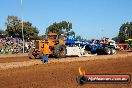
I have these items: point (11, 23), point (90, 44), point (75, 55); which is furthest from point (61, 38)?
point (11, 23)

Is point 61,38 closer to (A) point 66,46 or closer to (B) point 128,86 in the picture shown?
(A) point 66,46

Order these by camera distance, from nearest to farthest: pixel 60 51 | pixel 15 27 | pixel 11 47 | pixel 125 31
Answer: pixel 60 51 → pixel 11 47 → pixel 15 27 → pixel 125 31

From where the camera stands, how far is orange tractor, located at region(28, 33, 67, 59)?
29523mm

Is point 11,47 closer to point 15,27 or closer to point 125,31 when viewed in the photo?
point 15,27

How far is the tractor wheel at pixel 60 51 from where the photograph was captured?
29.4 m

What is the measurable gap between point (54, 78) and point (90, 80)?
7498 millimetres

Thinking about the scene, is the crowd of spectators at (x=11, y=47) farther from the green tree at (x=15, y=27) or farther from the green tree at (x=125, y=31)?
the green tree at (x=125, y=31)

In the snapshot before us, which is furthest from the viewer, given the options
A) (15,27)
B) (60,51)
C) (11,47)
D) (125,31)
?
(125,31)

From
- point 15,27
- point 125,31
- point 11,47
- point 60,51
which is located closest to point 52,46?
point 60,51

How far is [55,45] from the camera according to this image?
29.9 meters

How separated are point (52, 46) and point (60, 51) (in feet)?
2.64

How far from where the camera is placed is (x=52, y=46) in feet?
98.5

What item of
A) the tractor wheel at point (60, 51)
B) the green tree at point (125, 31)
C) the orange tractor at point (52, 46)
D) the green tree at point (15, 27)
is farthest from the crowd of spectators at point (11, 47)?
the green tree at point (125, 31)

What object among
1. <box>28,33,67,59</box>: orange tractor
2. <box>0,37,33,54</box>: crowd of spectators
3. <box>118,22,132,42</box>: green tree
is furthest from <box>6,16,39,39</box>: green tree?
<box>118,22,132,42</box>: green tree
